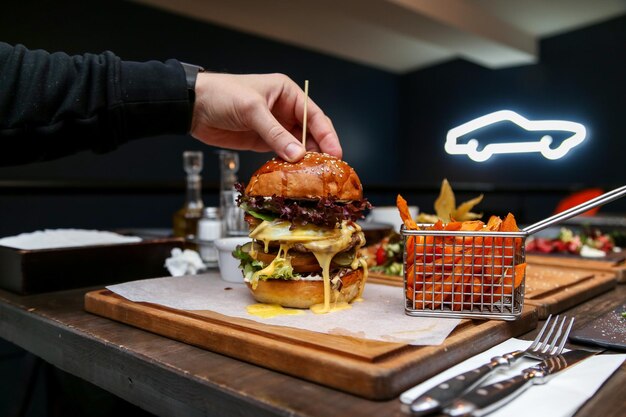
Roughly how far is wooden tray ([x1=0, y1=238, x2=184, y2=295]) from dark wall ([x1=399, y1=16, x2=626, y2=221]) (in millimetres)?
4806

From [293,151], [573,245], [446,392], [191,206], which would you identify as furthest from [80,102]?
[573,245]

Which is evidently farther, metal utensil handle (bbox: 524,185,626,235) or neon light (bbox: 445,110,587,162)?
neon light (bbox: 445,110,587,162)

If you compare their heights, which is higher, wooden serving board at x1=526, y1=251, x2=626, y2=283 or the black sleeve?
the black sleeve

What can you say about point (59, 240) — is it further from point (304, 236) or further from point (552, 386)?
point (552, 386)

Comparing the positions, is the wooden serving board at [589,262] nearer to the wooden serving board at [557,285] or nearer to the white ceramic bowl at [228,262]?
the wooden serving board at [557,285]

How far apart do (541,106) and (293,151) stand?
8.05 metres

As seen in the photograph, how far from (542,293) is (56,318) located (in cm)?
121

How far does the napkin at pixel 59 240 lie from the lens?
1.58m

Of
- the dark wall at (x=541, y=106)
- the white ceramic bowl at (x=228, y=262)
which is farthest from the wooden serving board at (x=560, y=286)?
the dark wall at (x=541, y=106)

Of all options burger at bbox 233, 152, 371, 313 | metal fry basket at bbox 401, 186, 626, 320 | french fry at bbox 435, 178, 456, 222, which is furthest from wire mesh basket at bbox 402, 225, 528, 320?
french fry at bbox 435, 178, 456, 222

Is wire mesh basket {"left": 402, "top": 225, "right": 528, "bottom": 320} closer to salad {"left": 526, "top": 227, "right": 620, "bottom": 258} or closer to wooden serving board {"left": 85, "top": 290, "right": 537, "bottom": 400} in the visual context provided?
wooden serving board {"left": 85, "top": 290, "right": 537, "bottom": 400}

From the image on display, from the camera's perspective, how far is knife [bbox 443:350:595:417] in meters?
0.70

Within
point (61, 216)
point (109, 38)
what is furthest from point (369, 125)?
point (61, 216)

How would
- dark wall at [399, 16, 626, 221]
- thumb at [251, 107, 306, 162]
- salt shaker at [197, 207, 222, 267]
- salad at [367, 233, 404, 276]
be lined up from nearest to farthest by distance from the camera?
1. thumb at [251, 107, 306, 162]
2. salad at [367, 233, 404, 276]
3. salt shaker at [197, 207, 222, 267]
4. dark wall at [399, 16, 626, 221]
